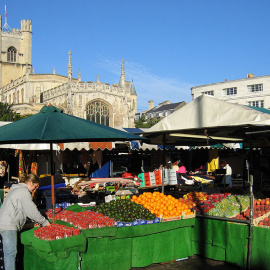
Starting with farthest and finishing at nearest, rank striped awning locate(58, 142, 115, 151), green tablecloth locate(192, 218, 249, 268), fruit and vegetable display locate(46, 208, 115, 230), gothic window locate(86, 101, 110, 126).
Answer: gothic window locate(86, 101, 110, 126) < striped awning locate(58, 142, 115, 151) < green tablecloth locate(192, 218, 249, 268) < fruit and vegetable display locate(46, 208, 115, 230)

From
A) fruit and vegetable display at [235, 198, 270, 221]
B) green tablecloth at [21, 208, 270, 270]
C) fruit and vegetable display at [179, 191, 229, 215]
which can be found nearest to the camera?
green tablecloth at [21, 208, 270, 270]

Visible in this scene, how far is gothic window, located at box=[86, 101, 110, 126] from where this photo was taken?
1810 inches

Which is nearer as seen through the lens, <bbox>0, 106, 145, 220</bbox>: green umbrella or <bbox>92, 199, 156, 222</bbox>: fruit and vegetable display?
<bbox>0, 106, 145, 220</bbox>: green umbrella

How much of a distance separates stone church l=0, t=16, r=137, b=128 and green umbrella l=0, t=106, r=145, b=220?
941 inches

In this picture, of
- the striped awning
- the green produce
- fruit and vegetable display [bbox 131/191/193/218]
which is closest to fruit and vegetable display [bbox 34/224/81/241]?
fruit and vegetable display [bbox 131/191/193/218]

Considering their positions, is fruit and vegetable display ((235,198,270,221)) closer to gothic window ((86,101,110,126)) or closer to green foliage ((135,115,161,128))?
gothic window ((86,101,110,126))

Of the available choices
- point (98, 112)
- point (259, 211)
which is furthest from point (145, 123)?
point (259, 211)

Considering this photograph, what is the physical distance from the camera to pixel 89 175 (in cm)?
1755

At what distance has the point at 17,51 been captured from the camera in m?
80.4

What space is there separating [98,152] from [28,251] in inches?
443

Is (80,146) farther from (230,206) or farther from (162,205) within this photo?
(230,206)

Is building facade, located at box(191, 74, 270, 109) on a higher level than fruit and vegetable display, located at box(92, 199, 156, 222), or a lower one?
higher

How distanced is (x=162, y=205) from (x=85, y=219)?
1.54 m

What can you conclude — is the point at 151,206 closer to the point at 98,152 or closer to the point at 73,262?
the point at 73,262
